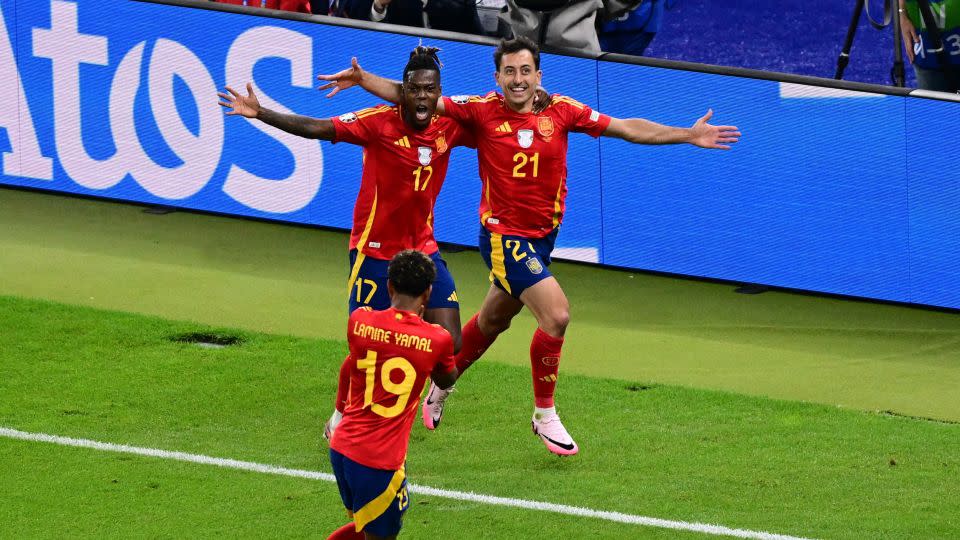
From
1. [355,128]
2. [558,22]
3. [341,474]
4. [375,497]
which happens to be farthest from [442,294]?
[558,22]

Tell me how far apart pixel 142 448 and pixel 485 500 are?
2.03 m

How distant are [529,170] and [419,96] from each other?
87cm

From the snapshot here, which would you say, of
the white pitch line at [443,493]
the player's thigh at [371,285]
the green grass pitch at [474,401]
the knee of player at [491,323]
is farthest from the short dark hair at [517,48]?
the white pitch line at [443,493]

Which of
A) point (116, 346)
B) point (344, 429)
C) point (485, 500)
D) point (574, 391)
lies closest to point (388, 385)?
point (344, 429)

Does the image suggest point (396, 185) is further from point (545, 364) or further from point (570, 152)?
point (570, 152)

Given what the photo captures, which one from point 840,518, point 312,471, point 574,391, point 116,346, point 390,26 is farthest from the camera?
point 390,26

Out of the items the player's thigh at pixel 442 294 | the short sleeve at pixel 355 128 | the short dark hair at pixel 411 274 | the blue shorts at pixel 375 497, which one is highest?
the short dark hair at pixel 411 274

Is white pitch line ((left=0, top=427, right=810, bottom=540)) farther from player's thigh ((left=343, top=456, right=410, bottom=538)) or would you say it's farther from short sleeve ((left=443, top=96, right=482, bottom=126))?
short sleeve ((left=443, top=96, right=482, bottom=126))

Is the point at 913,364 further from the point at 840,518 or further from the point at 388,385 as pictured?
the point at 388,385

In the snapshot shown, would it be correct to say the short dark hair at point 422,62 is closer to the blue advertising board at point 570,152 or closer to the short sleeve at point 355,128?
the short sleeve at point 355,128

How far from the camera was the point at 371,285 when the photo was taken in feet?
29.1

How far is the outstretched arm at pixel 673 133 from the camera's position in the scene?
9.20 m

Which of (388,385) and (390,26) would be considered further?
(390,26)

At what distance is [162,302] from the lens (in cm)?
1190
